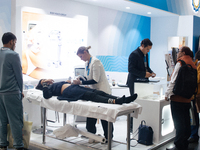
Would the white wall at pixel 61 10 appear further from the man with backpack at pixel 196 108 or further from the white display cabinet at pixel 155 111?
the man with backpack at pixel 196 108

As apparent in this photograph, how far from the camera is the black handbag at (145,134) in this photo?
11.8 ft

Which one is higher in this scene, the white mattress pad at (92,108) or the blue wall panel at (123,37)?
the blue wall panel at (123,37)

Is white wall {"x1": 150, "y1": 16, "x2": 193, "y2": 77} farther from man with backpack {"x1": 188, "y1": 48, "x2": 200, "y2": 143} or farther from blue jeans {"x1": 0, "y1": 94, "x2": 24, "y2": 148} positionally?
blue jeans {"x1": 0, "y1": 94, "x2": 24, "y2": 148}

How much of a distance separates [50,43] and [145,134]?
285cm

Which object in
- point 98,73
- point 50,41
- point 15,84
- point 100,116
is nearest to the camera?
point 100,116

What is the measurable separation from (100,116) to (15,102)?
3.75ft

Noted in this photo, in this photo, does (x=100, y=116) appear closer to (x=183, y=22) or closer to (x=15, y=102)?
(x=15, y=102)

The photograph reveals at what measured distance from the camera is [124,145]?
363 centimetres

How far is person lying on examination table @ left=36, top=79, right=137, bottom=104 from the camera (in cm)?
305

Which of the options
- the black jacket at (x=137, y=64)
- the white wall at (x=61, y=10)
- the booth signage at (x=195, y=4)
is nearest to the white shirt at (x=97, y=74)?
the black jacket at (x=137, y=64)

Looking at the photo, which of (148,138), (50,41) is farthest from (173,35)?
(148,138)

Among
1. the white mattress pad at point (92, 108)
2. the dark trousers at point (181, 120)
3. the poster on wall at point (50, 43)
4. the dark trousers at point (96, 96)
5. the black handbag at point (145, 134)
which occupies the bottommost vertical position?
the black handbag at point (145, 134)

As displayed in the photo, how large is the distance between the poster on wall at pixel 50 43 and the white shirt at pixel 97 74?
182cm

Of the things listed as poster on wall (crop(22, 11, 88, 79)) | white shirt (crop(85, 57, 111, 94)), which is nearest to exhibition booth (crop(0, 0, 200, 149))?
poster on wall (crop(22, 11, 88, 79))
